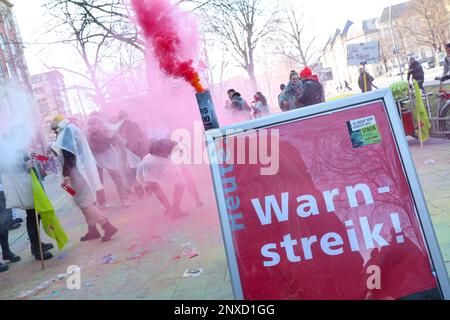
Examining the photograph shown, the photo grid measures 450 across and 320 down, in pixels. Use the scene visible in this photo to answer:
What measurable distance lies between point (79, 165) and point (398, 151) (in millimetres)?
4295

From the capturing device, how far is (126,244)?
16.7 feet

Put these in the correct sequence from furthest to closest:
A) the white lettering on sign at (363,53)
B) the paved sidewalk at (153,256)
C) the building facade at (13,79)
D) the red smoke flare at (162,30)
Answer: the white lettering on sign at (363,53) < the building facade at (13,79) < the red smoke flare at (162,30) < the paved sidewalk at (153,256)

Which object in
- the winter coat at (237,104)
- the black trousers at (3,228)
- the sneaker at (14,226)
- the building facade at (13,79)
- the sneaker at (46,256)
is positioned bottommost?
the sneaker at (46,256)

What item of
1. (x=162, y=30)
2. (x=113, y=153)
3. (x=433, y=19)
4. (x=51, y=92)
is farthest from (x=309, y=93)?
(x=433, y=19)

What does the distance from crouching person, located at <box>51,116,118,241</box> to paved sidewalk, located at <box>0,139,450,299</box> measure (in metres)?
0.44

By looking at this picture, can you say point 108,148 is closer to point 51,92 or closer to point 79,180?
point 79,180

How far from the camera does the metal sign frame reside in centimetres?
196

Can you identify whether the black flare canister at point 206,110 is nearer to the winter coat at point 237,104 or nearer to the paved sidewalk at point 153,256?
the paved sidewalk at point 153,256

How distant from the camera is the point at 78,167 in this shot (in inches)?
210

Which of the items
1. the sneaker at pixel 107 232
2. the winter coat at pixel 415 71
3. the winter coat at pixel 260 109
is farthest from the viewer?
the winter coat at pixel 415 71

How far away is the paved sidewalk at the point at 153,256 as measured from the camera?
3.49m

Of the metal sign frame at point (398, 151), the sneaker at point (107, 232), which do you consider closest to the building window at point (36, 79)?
the sneaker at point (107, 232)
